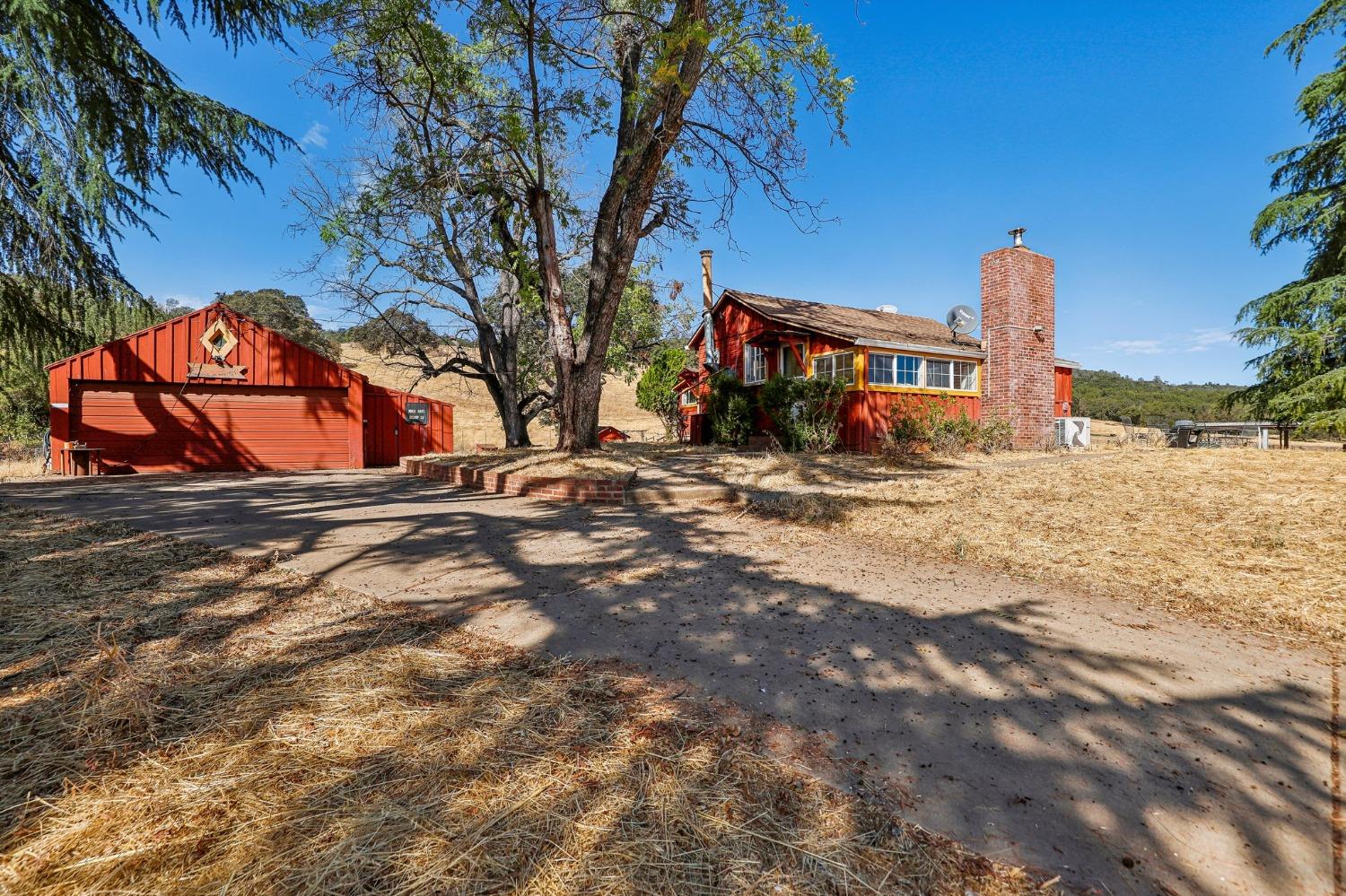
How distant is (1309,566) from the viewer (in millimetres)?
3934

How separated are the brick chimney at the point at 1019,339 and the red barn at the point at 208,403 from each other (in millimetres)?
17375

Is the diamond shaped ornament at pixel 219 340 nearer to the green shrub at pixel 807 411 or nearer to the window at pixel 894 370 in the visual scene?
the green shrub at pixel 807 411

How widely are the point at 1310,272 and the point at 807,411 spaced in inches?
512

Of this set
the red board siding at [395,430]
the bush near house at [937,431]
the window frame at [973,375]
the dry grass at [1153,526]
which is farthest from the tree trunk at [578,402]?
the window frame at [973,375]

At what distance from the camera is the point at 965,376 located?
561 inches

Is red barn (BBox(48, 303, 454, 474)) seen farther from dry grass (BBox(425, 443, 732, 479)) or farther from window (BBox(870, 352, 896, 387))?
window (BBox(870, 352, 896, 387))

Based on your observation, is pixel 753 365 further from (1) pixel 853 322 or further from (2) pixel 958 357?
(2) pixel 958 357

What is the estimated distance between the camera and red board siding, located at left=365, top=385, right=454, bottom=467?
16453 millimetres

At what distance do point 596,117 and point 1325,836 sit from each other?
36.3ft

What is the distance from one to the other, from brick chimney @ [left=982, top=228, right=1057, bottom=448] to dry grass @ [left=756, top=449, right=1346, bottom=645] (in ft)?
18.3

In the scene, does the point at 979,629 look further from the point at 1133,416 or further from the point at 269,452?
the point at 1133,416

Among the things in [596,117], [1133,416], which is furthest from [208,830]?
[1133,416]

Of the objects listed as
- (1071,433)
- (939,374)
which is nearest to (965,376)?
(939,374)

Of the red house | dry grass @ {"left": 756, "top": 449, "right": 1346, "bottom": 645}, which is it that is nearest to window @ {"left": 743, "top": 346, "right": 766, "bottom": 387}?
the red house
